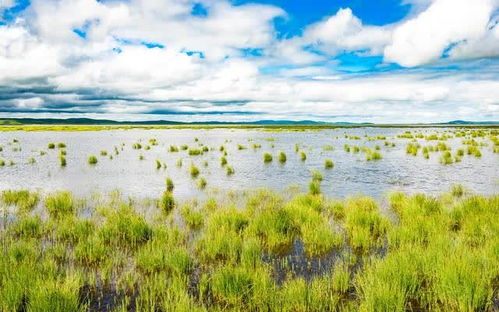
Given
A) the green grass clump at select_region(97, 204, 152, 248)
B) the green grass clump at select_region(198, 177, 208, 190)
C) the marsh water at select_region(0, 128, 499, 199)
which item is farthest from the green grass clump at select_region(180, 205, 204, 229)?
the green grass clump at select_region(198, 177, 208, 190)

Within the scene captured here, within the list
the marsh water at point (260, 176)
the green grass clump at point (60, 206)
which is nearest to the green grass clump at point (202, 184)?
the marsh water at point (260, 176)

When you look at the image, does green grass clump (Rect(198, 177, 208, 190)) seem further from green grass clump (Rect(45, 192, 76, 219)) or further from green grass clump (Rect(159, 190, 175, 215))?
green grass clump (Rect(45, 192, 76, 219))

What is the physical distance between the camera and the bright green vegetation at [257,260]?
6.82 meters

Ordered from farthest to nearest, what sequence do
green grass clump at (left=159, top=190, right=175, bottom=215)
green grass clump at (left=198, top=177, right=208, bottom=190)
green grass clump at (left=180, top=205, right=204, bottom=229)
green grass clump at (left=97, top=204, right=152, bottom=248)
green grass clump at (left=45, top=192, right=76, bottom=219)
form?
green grass clump at (left=198, top=177, right=208, bottom=190) → green grass clump at (left=159, top=190, right=175, bottom=215) → green grass clump at (left=45, top=192, right=76, bottom=219) → green grass clump at (left=180, top=205, right=204, bottom=229) → green grass clump at (left=97, top=204, right=152, bottom=248)

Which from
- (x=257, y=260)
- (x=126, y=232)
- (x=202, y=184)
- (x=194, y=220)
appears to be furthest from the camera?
(x=202, y=184)

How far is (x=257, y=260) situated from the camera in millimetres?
8695

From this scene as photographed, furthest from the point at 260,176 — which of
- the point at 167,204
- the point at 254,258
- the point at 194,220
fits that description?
the point at 254,258

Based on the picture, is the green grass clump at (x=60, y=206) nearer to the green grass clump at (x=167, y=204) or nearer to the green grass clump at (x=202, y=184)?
the green grass clump at (x=167, y=204)

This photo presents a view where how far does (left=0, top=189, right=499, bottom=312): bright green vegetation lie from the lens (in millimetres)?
6820

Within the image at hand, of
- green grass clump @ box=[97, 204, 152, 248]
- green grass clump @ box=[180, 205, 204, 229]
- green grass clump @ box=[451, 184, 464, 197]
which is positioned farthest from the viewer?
green grass clump @ box=[451, 184, 464, 197]

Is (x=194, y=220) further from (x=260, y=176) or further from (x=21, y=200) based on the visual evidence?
(x=260, y=176)

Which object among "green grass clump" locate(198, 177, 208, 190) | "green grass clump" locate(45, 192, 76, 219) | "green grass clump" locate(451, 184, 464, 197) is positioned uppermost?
"green grass clump" locate(451, 184, 464, 197)

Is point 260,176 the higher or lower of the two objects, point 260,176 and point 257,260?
the lower

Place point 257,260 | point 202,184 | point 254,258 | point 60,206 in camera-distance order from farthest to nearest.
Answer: point 202,184
point 60,206
point 254,258
point 257,260
